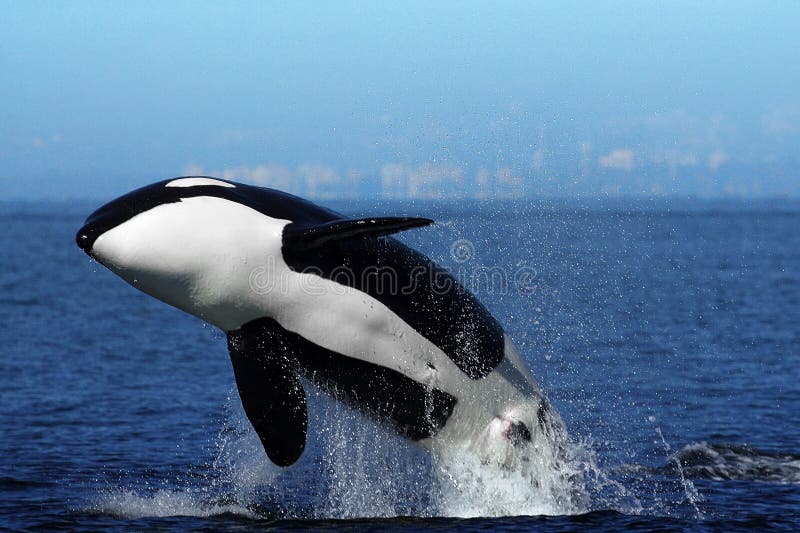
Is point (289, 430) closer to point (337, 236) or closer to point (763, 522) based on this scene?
point (337, 236)

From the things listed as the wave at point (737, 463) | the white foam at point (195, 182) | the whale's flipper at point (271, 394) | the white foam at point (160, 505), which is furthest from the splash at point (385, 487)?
the white foam at point (195, 182)

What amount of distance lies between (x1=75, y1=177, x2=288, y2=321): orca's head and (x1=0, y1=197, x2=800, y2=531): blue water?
1928 millimetres

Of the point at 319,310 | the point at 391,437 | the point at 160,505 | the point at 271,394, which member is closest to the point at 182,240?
the point at 319,310

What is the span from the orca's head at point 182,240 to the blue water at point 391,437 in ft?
6.32

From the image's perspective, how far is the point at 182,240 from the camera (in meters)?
10.3

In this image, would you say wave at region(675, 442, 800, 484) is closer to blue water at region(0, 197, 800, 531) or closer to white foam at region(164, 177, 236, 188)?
blue water at region(0, 197, 800, 531)

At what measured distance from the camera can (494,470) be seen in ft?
37.4

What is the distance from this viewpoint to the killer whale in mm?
10289

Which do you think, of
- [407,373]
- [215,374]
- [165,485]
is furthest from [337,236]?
[215,374]

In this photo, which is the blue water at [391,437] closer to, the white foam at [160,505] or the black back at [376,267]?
the white foam at [160,505]

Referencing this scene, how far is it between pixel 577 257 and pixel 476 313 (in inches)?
2155

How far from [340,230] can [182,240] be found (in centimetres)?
156

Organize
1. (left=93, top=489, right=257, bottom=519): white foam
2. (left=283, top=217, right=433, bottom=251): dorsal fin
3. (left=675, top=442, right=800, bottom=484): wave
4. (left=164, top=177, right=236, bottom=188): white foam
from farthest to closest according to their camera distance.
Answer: (left=675, top=442, right=800, bottom=484): wave
(left=93, top=489, right=257, bottom=519): white foam
(left=164, top=177, right=236, bottom=188): white foam
(left=283, top=217, right=433, bottom=251): dorsal fin

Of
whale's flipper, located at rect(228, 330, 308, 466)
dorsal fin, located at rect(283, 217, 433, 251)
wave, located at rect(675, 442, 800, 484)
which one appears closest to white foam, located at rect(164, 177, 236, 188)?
dorsal fin, located at rect(283, 217, 433, 251)
